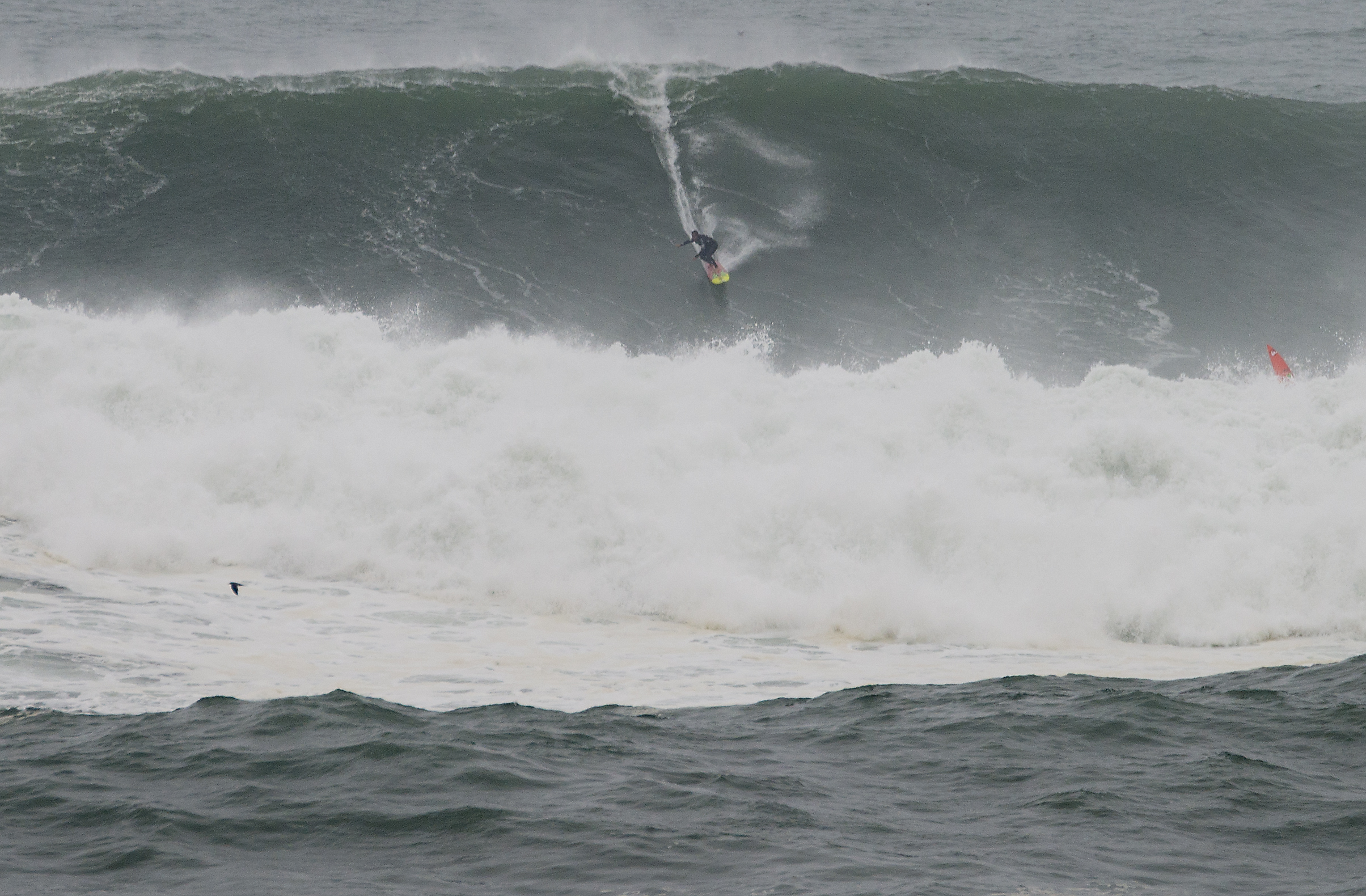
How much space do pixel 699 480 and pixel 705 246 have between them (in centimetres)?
785

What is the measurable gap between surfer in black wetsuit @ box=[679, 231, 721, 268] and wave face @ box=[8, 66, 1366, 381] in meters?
→ 0.44

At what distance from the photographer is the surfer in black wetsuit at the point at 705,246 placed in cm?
2247

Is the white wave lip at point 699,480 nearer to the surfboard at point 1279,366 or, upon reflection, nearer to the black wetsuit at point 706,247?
the surfboard at point 1279,366

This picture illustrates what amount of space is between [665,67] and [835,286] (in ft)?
28.2

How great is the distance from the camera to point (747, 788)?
8.12 meters

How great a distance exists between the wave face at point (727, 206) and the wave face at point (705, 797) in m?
11.5

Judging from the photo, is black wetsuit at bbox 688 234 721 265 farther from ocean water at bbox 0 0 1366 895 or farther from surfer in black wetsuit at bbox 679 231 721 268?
ocean water at bbox 0 0 1366 895

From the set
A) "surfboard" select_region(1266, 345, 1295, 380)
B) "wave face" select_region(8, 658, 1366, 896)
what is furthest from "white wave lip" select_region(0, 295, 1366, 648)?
"wave face" select_region(8, 658, 1366, 896)

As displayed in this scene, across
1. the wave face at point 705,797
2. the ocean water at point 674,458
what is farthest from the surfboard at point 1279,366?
the wave face at point 705,797

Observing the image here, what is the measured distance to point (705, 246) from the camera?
22562 mm

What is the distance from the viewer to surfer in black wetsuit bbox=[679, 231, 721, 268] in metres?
22.5

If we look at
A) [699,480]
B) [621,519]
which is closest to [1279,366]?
[699,480]

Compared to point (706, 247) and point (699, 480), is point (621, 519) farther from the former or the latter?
point (706, 247)

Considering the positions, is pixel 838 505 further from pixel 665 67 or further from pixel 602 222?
pixel 665 67
